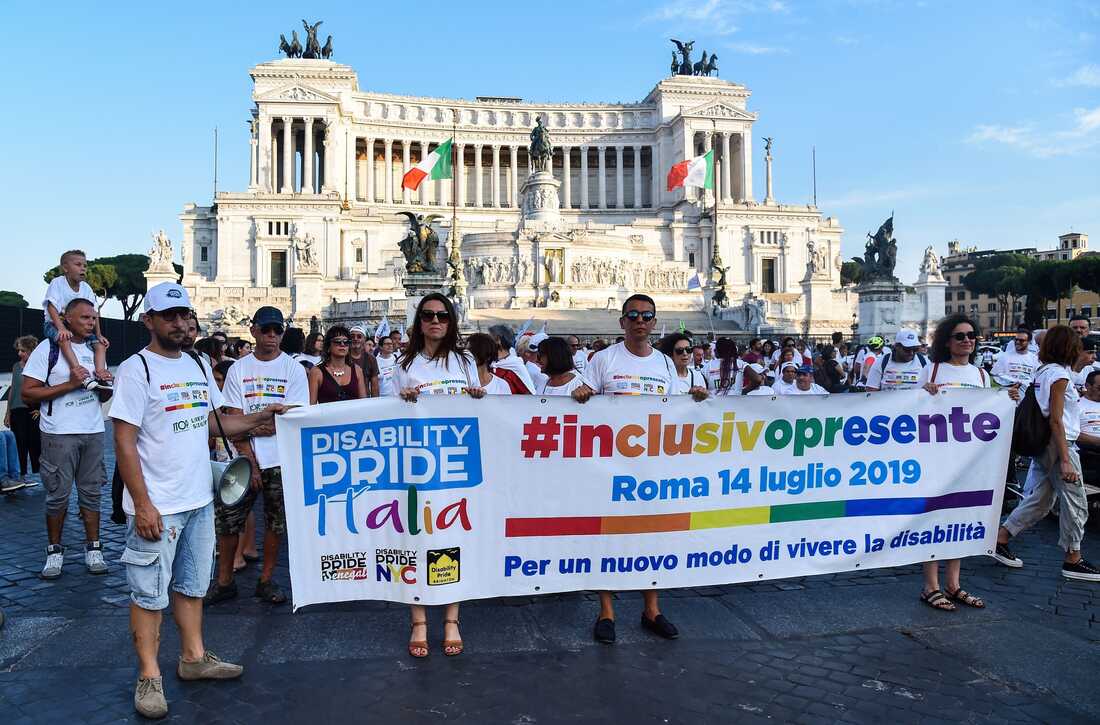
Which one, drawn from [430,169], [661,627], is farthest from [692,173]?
[661,627]

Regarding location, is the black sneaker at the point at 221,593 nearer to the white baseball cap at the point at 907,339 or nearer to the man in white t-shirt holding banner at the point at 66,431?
the man in white t-shirt holding banner at the point at 66,431

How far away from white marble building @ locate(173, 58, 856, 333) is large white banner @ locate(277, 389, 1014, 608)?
37.6 meters

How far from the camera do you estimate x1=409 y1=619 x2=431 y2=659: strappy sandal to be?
4.95m

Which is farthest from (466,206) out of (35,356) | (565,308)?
(35,356)

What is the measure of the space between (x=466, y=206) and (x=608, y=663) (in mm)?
81729


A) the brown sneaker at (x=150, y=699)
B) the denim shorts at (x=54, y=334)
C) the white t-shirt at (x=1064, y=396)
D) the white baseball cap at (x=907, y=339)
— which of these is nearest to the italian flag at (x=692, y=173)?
the white baseball cap at (x=907, y=339)

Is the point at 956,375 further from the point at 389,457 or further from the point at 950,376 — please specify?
the point at 389,457

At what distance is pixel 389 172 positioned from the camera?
8319cm

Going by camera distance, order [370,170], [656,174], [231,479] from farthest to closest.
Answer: [656,174], [370,170], [231,479]

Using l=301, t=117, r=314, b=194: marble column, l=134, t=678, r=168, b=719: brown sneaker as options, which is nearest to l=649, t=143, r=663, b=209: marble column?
l=301, t=117, r=314, b=194: marble column

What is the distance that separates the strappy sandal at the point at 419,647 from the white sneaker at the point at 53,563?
3.64m

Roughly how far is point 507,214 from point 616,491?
252 feet

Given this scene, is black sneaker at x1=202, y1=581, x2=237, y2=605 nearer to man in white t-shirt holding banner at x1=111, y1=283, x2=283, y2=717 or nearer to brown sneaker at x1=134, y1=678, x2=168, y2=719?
man in white t-shirt holding banner at x1=111, y1=283, x2=283, y2=717

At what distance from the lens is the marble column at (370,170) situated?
8089 cm
